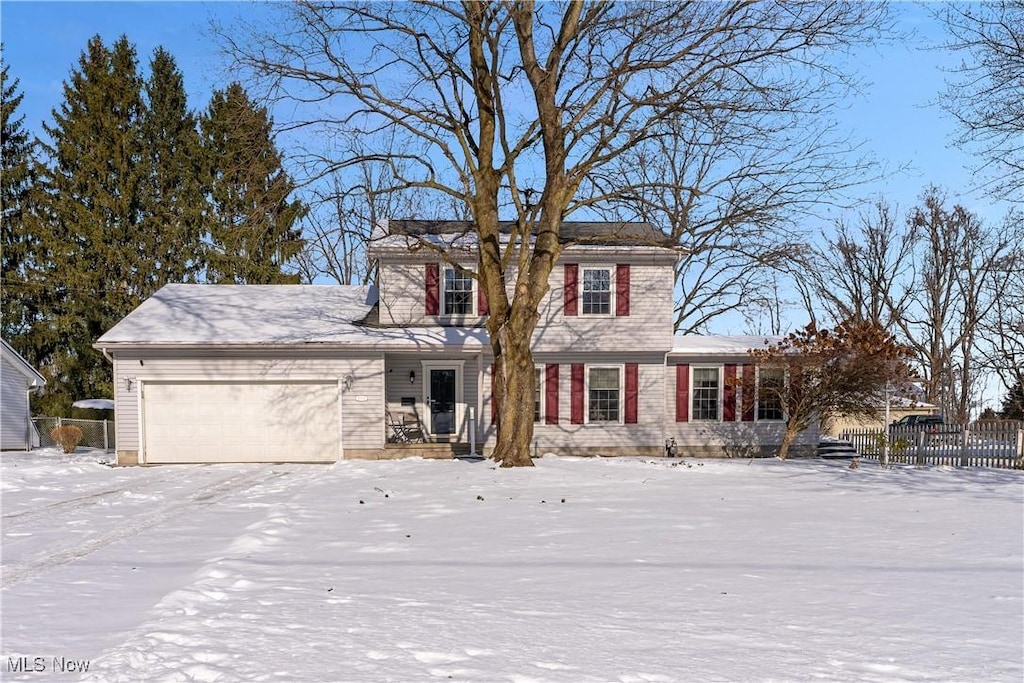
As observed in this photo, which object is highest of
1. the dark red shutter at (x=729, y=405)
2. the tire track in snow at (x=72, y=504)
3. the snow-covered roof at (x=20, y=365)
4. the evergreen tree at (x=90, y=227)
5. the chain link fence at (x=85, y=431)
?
the evergreen tree at (x=90, y=227)

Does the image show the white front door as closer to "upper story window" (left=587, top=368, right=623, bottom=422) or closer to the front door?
the front door

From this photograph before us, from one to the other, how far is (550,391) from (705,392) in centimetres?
483

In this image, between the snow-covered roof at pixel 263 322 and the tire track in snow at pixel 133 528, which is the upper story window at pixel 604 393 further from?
the tire track in snow at pixel 133 528

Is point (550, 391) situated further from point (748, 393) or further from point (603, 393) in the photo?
point (748, 393)

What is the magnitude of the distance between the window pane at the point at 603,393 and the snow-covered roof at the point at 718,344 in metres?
2.05

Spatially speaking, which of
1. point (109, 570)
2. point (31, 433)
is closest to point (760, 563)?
point (109, 570)

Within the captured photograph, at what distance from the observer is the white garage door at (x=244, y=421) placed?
18.3 metres

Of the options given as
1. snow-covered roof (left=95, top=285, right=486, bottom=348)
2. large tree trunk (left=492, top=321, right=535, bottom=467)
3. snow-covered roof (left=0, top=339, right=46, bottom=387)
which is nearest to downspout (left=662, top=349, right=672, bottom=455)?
snow-covered roof (left=95, top=285, right=486, bottom=348)

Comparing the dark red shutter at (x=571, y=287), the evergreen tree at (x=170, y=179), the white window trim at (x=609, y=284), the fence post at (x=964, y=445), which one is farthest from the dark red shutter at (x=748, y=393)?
the evergreen tree at (x=170, y=179)

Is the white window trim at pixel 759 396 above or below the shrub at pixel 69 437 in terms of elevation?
above

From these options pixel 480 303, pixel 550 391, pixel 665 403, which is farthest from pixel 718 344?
pixel 480 303

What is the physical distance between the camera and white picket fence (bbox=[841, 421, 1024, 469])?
1748 cm

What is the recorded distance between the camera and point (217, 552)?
6.82 metres

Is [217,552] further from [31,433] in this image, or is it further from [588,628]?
[31,433]
